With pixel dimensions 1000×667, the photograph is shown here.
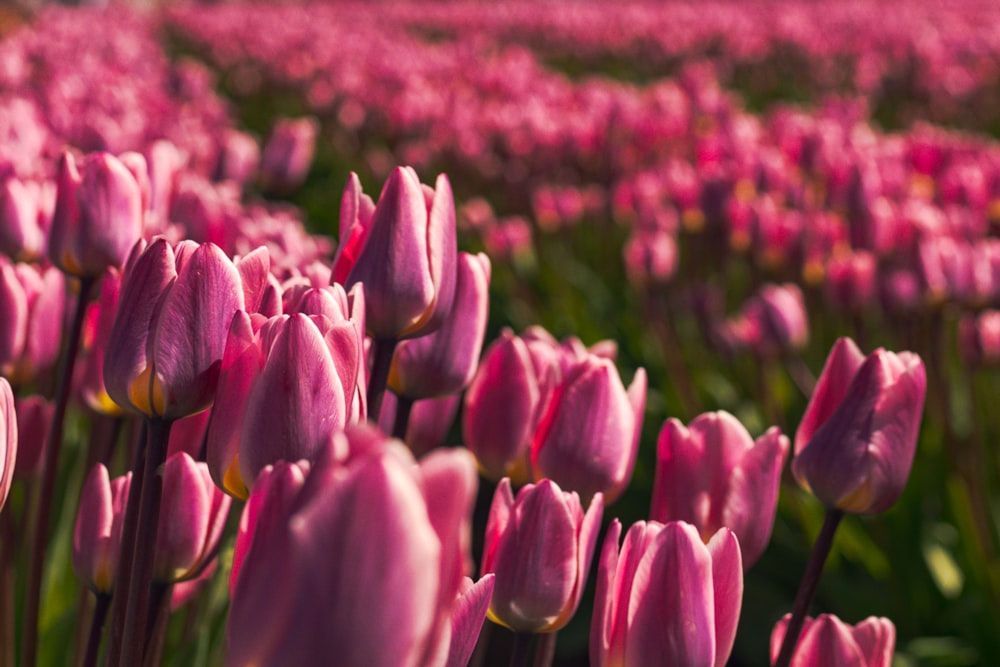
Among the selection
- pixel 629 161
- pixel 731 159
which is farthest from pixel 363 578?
pixel 629 161

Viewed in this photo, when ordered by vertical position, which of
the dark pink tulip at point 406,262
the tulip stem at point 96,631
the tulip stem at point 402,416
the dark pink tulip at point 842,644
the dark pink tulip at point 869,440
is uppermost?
the dark pink tulip at point 406,262

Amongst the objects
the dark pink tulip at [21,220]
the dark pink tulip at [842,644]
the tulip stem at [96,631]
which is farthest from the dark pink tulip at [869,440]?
the dark pink tulip at [21,220]

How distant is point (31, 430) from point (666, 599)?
833 mm

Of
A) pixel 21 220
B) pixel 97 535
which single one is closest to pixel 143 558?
pixel 97 535

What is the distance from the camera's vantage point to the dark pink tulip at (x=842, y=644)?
2.81 ft

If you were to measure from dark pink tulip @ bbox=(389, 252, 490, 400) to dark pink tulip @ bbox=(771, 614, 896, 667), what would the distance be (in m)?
0.36

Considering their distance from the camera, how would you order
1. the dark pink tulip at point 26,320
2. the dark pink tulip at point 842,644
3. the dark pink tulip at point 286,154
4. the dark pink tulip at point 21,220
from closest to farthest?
the dark pink tulip at point 842,644
the dark pink tulip at point 26,320
the dark pink tulip at point 21,220
the dark pink tulip at point 286,154

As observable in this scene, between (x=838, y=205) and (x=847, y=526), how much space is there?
130 centimetres

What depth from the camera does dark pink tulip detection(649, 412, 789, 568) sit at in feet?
2.98

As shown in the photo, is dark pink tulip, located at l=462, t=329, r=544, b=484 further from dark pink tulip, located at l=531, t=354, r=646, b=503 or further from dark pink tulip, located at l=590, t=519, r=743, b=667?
dark pink tulip, located at l=590, t=519, r=743, b=667

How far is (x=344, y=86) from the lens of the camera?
6359mm

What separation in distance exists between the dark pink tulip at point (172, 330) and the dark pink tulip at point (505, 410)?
340mm

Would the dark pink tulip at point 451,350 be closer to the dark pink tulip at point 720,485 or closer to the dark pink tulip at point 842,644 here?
the dark pink tulip at point 720,485

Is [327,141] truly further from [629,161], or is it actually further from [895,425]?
[895,425]
